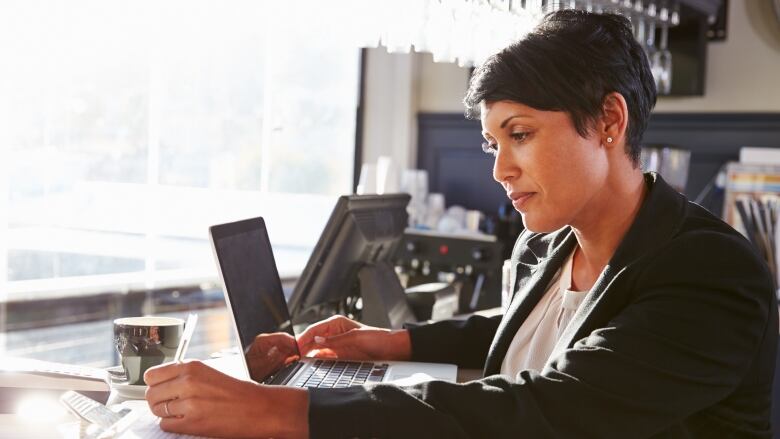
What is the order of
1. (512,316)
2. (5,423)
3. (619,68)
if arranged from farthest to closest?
(512,316)
(619,68)
(5,423)

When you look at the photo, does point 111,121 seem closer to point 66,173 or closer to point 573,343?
point 66,173

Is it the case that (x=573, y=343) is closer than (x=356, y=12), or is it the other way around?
(x=573, y=343)

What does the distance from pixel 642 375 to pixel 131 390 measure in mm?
814

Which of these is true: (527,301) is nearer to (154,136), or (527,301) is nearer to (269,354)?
(269,354)

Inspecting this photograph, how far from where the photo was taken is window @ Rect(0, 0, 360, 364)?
3.73 m

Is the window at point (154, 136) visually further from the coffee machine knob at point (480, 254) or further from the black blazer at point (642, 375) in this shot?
the black blazer at point (642, 375)

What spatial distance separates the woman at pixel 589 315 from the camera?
116cm

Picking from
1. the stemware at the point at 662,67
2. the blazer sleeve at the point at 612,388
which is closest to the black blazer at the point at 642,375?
the blazer sleeve at the point at 612,388

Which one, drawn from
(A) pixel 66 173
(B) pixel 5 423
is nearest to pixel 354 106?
(A) pixel 66 173

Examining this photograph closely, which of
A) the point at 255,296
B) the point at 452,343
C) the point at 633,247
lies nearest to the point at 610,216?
the point at 633,247

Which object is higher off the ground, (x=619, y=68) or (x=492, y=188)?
(x=619, y=68)

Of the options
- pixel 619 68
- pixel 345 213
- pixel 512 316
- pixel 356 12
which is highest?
pixel 356 12

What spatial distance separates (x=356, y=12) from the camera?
262 centimetres

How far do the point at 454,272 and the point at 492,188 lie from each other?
3.29 ft
